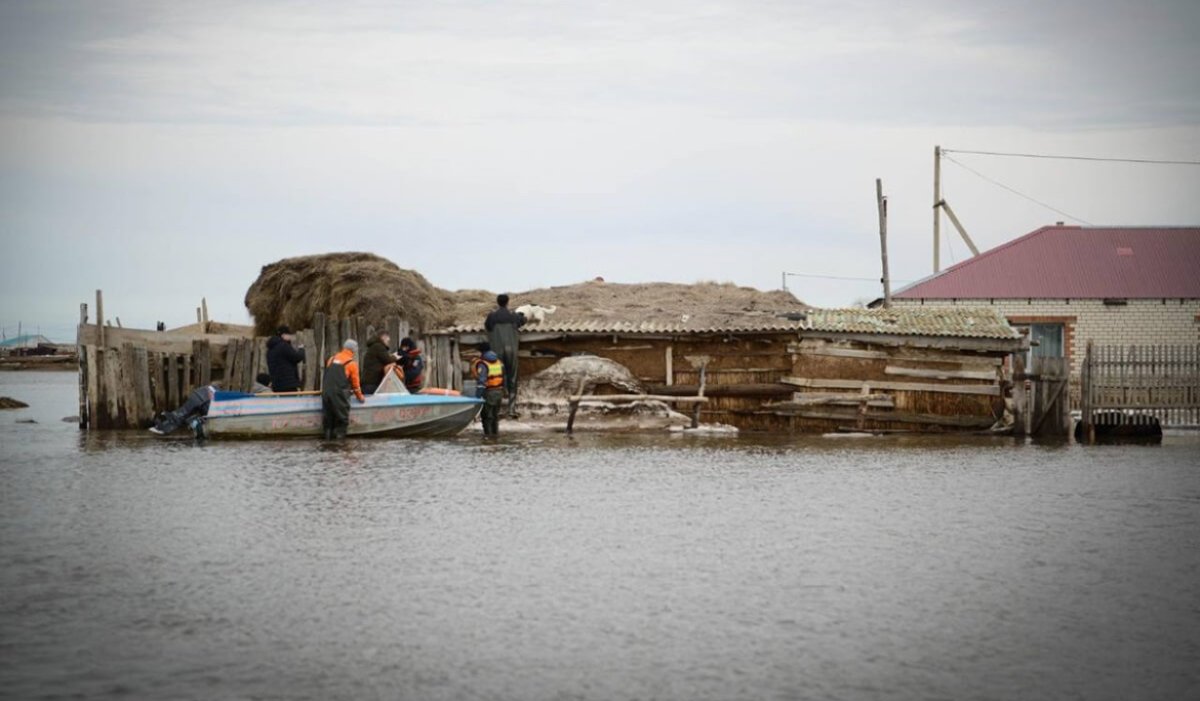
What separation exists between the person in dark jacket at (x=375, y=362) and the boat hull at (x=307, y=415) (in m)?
0.95

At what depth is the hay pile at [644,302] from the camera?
1105 inches

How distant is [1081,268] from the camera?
119 feet

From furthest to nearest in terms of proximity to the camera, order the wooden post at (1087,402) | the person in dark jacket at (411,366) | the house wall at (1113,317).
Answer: the house wall at (1113,317) → the person in dark jacket at (411,366) → the wooden post at (1087,402)

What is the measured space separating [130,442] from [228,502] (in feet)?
30.8

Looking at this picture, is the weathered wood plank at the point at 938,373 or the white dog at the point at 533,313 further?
the white dog at the point at 533,313

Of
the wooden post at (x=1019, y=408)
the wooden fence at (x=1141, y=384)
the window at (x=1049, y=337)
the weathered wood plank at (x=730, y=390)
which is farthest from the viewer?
the window at (x=1049, y=337)

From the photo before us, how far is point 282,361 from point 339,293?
4.09 m

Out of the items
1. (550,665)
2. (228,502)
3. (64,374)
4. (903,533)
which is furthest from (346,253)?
(64,374)

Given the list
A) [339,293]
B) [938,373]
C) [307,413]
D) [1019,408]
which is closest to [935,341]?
[938,373]

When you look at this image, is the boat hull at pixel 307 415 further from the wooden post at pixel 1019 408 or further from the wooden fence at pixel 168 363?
the wooden post at pixel 1019 408

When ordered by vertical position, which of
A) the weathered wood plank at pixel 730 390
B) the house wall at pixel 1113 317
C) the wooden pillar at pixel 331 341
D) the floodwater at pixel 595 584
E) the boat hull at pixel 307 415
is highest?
the house wall at pixel 1113 317

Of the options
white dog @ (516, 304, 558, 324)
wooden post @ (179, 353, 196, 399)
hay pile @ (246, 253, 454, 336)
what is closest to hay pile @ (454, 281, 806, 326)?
white dog @ (516, 304, 558, 324)

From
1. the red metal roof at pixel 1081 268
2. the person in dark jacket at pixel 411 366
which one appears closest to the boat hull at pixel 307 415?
the person in dark jacket at pixel 411 366

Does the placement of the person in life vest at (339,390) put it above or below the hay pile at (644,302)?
below
